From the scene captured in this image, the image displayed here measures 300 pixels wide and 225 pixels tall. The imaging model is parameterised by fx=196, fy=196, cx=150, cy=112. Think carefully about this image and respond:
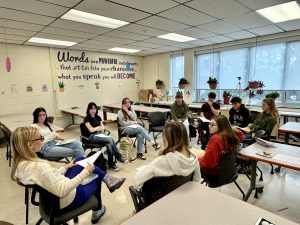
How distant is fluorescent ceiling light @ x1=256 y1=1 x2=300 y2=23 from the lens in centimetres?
303

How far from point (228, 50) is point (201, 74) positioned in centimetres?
111

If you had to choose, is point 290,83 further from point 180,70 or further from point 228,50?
point 180,70

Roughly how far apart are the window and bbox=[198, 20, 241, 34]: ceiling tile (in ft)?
8.50

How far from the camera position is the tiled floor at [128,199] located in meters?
2.14

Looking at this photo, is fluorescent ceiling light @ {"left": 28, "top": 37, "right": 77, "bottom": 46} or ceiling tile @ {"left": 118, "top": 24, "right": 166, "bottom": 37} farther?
fluorescent ceiling light @ {"left": 28, "top": 37, "right": 77, "bottom": 46}

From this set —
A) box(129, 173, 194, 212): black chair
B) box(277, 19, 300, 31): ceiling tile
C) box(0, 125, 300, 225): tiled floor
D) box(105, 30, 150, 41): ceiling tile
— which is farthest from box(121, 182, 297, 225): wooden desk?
box(277, 19, 300, 31): ceiling tile

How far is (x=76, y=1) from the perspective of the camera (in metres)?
2.61

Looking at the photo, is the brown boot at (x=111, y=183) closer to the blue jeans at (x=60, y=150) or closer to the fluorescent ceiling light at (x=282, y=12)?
the blue jeans at (x=60, y=150)

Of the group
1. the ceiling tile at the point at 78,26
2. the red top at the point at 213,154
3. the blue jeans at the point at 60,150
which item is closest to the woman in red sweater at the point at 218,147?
the red top at the point at 213,154

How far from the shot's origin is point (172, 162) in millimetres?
1403

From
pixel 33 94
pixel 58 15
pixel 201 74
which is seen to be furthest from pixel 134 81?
pixel 58 15

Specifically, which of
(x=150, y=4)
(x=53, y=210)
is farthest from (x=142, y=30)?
(x=53, y=210)

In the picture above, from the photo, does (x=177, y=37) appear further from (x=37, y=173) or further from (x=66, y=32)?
(x=37, y=173)

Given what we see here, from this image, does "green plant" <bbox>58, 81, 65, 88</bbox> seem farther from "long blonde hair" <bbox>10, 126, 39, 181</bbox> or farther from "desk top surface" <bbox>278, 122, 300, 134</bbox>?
"desk top surface" <bbox>278, 122, 300, 134</bbox>
